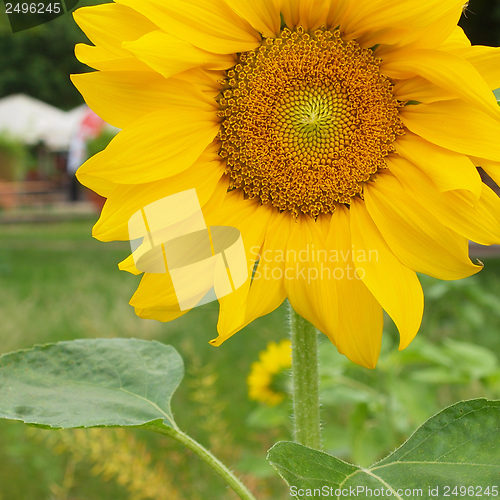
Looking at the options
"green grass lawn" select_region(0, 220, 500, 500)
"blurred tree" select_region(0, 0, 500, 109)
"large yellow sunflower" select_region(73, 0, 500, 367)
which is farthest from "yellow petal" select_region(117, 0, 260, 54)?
"blurred tree" select_region(0, 0, 500, 109)

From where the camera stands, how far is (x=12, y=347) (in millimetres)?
2121

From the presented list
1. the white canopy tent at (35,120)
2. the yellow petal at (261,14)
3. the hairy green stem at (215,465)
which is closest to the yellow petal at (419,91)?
the yellow petal at (261,14)

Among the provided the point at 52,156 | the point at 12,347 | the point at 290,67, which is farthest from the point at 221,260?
the point at 52,156

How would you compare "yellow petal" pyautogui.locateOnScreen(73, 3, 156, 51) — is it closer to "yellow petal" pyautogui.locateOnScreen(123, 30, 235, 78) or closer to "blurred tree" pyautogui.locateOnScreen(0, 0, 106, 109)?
"yellow petal" pyautogui.locateOnScreen(123, 30, 235, 78)

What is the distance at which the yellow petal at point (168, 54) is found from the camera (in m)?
0.56

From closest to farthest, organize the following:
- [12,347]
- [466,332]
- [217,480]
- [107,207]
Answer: [107,207]
[217,480]
[12,347]
[466,332]

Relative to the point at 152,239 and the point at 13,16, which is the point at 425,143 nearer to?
the point at 152,239

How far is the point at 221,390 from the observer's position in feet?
7.75

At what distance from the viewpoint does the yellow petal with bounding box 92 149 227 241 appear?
610 millimetres

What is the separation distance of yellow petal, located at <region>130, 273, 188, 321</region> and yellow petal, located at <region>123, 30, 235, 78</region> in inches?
7.2

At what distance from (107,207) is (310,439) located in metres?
0.31

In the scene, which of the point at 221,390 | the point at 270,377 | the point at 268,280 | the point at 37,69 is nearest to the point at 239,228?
the point at 268,280

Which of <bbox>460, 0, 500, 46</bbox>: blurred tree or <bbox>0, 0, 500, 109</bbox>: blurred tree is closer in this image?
<bbox>460, 0, 500, 46</bbox>: blurred tree

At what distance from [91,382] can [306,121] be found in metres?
0.38
